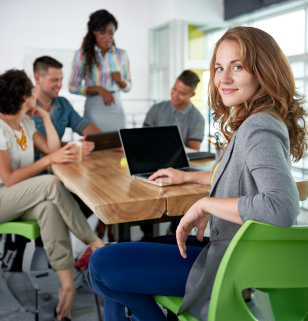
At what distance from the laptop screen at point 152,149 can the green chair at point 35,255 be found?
1.76 ft

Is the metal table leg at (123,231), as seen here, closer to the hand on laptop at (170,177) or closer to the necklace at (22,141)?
the hand on laptop at (170,177)

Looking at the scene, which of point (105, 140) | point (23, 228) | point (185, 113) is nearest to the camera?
point (23, 228)

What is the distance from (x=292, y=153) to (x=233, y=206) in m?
0.32

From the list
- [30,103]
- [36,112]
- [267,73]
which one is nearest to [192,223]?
[267,73]

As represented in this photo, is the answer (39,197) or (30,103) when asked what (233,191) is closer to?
(39,197)

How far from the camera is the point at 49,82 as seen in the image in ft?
8.09

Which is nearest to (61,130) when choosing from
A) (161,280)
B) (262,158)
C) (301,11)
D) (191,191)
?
(191,191)

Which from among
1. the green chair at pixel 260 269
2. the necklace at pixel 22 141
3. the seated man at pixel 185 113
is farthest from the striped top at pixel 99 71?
the green chair at pixel 260 269

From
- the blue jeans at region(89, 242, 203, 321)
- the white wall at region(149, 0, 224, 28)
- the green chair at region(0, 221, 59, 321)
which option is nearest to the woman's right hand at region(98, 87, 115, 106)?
the green chair at region(0, 221, 59, 321)

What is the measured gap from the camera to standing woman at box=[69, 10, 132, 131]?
113 inches

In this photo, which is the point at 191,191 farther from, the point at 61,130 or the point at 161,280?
the point at 61,130

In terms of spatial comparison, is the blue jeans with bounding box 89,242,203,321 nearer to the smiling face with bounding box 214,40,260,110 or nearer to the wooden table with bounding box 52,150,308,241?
the wooden table with bounding box 52,150,308,241

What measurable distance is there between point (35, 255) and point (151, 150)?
0.83 meters

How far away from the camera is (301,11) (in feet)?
13.7
